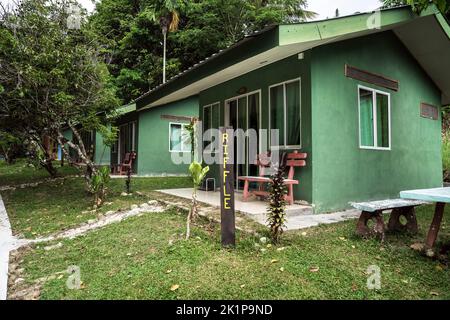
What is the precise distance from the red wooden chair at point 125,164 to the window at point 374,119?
833 centimetres

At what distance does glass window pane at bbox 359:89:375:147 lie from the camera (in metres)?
6.16

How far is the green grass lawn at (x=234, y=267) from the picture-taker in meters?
2.51

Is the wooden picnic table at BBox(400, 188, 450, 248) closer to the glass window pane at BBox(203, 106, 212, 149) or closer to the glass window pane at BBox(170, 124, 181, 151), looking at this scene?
the glass window pane at BBox(203, 106, 212, 149)

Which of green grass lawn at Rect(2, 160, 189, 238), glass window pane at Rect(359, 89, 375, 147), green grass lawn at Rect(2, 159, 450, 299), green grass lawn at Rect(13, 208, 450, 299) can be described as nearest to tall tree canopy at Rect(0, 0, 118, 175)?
green grass lawn at Rect(2, 160, 189, 238)

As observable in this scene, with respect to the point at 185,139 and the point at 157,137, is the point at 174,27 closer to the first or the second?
the point at 185,139

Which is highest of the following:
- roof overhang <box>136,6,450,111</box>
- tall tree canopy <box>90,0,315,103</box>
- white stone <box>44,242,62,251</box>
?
tall tree canopy <box>90,0,315,103</box>

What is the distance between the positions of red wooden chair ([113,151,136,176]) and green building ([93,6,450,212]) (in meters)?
4.26

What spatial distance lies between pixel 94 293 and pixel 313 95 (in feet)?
14.3

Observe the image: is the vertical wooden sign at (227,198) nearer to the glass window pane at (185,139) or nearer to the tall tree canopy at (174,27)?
the glass window pane at (185,139)

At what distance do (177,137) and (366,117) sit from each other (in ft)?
27.0
